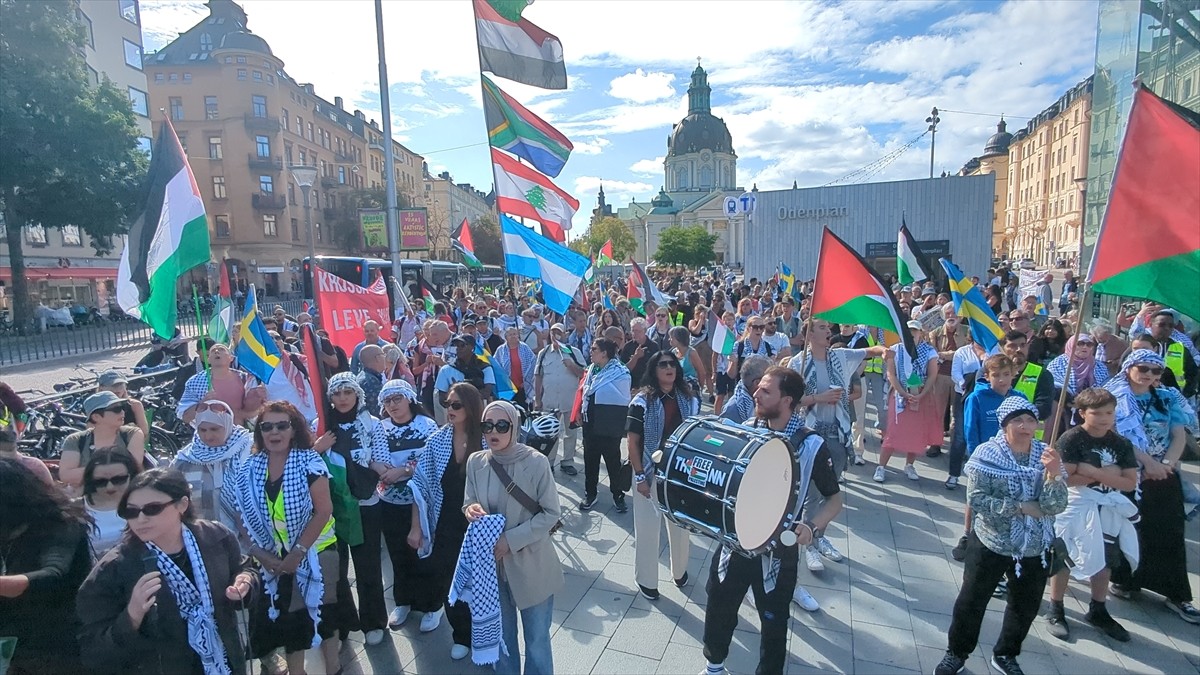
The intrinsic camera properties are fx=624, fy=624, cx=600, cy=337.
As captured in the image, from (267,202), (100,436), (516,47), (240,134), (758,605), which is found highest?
(240,134)

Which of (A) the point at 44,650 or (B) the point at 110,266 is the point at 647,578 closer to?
(A) the point at 44,650

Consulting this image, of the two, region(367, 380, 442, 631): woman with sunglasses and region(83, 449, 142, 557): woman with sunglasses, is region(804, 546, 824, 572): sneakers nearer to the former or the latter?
region(367, 380, 442, 631): woman with sunglasses

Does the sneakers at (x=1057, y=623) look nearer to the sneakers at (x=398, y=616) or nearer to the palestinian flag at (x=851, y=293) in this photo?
the palestinian flag at (x=851, y=293)

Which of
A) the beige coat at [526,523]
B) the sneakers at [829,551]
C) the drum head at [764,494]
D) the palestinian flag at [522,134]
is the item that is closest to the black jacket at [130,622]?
the beige coat at [526,523]

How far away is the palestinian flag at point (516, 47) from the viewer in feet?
27.0

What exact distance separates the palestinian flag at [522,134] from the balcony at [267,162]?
43.2 metres

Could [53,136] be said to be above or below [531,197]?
above

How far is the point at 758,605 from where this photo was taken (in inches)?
130

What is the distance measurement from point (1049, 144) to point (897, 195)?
55.5 m

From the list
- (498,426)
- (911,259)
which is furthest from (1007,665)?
(911,259)

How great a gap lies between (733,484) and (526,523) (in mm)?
1057

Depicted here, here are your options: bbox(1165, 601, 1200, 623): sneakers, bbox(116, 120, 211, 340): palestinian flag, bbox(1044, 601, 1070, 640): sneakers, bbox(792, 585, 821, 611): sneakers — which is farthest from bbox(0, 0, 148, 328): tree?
bbox(1165, 601, 1200, 623): sneakers

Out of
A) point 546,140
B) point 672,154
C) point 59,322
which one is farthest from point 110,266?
point 672,154

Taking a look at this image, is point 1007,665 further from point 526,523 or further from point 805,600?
point 526,523
